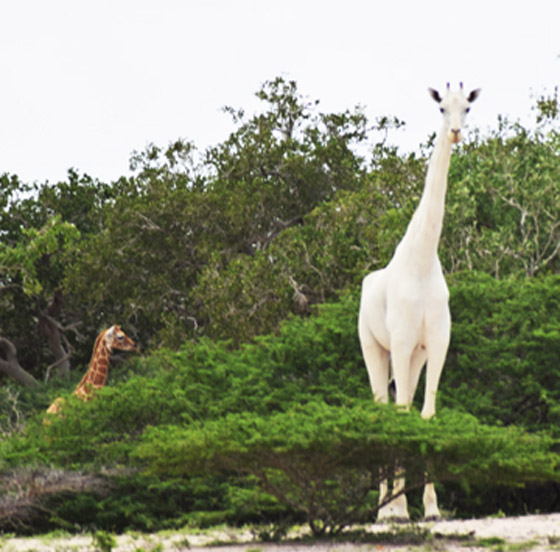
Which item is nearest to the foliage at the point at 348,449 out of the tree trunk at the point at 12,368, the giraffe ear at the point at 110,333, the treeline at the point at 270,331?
the treeline at the point at 270,331

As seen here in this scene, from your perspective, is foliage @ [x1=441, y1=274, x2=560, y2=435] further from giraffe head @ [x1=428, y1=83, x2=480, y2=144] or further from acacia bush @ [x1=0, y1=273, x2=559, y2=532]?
giraffe head @ [x1=428, y1=83, x2=480, y2=144]

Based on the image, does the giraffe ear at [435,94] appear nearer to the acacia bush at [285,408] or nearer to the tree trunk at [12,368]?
the acacia bush at [285,408]

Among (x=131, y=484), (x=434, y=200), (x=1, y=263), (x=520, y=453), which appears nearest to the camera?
(x=520, y=453)

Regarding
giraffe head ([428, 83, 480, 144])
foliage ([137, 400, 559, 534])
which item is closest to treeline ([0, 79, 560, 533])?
foliage ([137, 400, 559, 534])

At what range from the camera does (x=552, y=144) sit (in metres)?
22.8

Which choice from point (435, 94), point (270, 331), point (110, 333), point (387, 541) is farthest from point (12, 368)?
point (387, 541)

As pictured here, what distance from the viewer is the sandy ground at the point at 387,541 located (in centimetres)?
822

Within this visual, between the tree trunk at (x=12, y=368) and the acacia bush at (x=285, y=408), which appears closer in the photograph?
the acacia bush at (x=285, y=408)

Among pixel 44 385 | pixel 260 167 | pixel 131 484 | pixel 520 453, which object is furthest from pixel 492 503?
pixel 260 167

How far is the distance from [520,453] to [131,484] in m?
5.55

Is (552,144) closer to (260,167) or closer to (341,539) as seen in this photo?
(260,167)

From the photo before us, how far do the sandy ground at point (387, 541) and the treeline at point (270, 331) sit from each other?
397 millimetres

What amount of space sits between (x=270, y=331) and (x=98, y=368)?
7.85m

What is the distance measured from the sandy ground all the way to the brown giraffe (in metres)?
3.96
